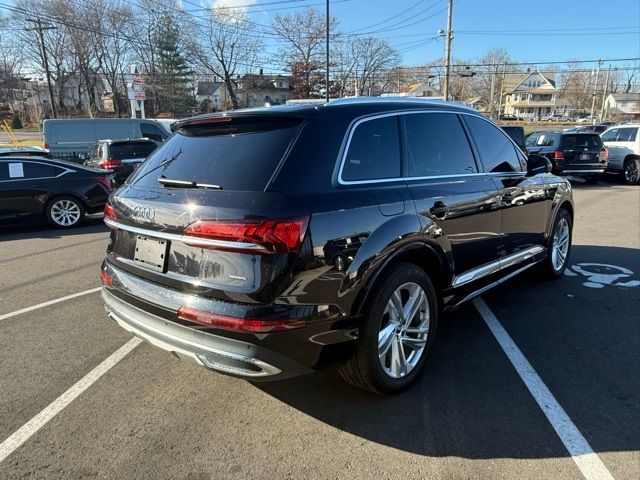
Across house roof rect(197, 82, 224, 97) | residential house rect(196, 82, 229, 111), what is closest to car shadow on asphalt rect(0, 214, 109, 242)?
residential house rect(196, 82, 229, 111)

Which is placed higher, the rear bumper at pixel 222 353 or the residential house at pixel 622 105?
the residential house at pixel 622 105

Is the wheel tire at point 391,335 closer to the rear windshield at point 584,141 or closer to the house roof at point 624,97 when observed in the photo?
the rear windshield at point 584,141

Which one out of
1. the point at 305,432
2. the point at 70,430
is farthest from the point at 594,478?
the point at 70,430

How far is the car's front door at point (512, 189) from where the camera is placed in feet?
13.6

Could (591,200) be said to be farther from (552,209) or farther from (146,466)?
(146,466)

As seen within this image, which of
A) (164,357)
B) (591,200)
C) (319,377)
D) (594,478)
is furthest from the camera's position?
(591,200)

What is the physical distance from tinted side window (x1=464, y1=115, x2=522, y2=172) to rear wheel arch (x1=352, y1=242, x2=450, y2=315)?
1.23 m

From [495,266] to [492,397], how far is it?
136 centimetres

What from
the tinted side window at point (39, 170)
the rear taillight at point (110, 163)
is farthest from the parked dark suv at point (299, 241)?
the rear taillight at point (110, 163)

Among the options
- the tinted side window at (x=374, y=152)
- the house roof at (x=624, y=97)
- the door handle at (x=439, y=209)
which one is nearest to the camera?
the tinted side window at (x=374, y=152)

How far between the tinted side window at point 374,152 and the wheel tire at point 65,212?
27.0 feet

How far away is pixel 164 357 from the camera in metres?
3.65

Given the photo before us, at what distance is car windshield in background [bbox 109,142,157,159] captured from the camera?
13.7 m

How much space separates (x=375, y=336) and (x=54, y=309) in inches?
139
